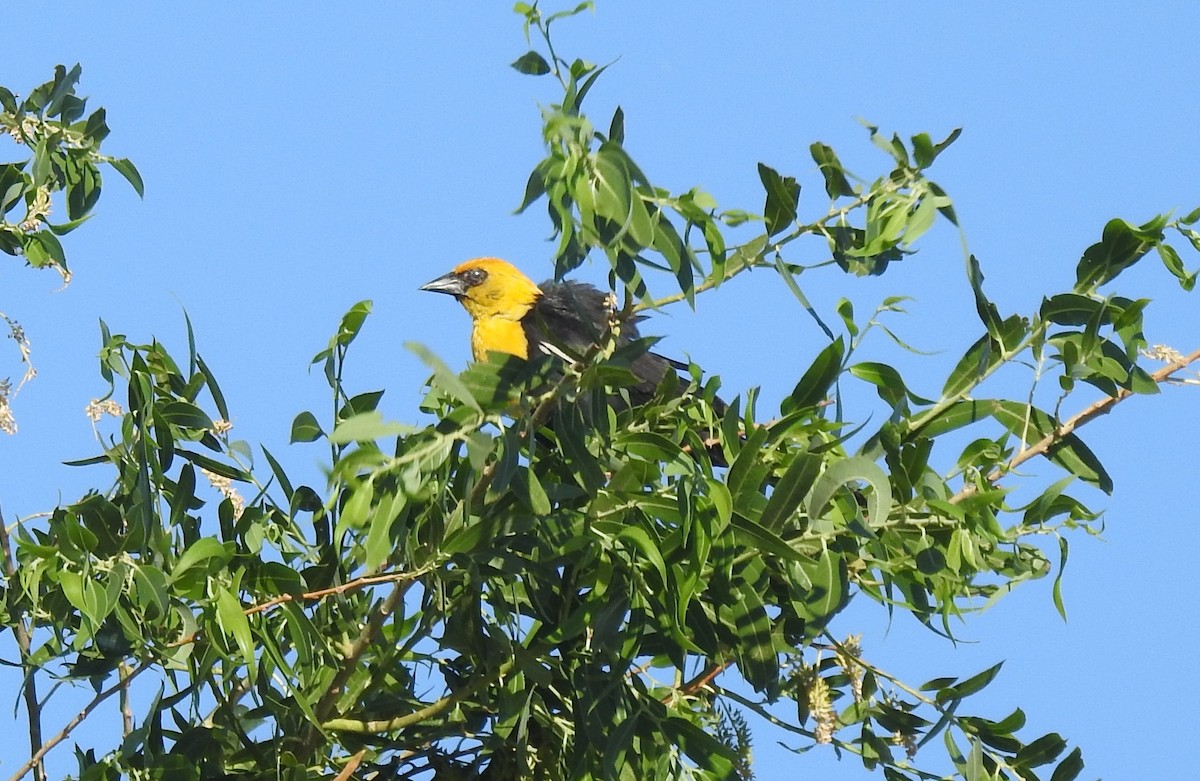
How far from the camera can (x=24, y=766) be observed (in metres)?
2.54

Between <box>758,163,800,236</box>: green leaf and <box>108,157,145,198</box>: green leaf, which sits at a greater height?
<box>108,157,145,198</box>: green leaf

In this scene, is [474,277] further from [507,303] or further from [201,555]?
[201,555]

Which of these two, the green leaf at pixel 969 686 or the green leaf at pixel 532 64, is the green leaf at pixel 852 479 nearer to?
the green leaf at pixel 969 686

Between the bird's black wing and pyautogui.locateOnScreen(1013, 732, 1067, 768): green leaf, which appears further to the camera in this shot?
the bird's black wing

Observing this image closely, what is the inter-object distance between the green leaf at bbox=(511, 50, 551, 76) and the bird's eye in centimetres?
545

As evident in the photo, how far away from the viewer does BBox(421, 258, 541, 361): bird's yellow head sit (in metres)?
7.18

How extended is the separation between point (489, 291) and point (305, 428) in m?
4.78

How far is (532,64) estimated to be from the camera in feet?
6.34

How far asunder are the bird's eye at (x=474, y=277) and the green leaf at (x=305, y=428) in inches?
189

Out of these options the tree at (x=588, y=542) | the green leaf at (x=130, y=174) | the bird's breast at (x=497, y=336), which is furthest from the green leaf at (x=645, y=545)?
the bird's breast at (x=497, y=336)

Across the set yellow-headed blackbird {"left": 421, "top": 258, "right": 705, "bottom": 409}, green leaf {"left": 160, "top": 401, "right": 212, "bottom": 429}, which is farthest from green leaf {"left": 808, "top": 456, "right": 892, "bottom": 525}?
yellow-headed blackbird {"left": 421, "top": 258, "right": 705, "bottom": 409}

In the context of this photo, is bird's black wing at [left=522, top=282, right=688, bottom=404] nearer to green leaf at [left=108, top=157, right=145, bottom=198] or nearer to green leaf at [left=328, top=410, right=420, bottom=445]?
green leaf at [left=108, top=157, right=145, bottom=198]

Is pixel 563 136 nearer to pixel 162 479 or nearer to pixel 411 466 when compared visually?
pixel 411 466

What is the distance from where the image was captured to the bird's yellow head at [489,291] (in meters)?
7.18
